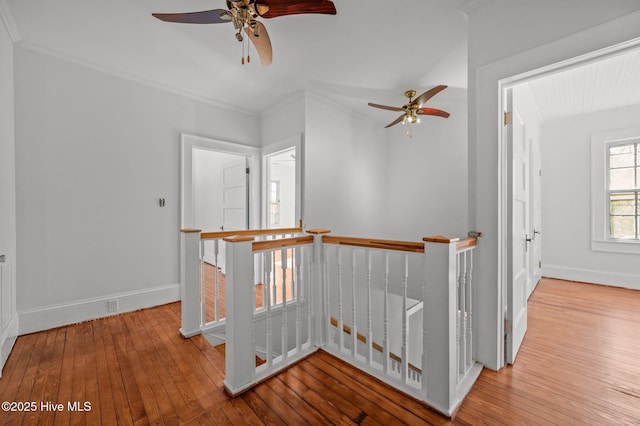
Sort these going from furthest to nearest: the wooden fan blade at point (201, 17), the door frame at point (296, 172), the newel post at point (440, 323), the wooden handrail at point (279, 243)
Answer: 1. the door frame at point (296, 172)
2. the wooden handrail at point (279, 243)
3. the wooden fan blade at point (201, 17)
4. the newel post at point (440, 323)

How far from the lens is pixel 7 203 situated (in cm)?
205

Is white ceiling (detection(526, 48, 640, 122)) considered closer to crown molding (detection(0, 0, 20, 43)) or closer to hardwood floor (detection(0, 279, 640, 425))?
hardwood floor (detection(0, 279, 640, 425))

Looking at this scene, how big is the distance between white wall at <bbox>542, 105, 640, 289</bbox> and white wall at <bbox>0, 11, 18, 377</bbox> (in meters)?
6.59

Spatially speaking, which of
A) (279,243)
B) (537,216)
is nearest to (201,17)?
(279,243)

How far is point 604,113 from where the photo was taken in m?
3.75

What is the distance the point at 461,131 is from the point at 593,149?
226 centimetres

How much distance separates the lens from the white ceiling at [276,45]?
6.21ft

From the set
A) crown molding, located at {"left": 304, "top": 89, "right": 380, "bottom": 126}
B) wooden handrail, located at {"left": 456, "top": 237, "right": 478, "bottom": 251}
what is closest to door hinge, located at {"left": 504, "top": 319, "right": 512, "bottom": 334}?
wooden handrail, located at {"left": 456, "top": 237, "right": 478, "bottom": 251}

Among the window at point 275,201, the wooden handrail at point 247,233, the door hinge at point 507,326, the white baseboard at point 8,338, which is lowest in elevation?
the white baseboard at point 8,338

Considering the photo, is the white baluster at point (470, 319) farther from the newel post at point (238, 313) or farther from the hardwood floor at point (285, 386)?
the newel post at point (238, 313)

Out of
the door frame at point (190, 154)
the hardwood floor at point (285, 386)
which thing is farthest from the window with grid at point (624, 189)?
the door frame at point (190, 154)

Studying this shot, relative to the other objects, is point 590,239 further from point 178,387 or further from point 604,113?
point 178,387

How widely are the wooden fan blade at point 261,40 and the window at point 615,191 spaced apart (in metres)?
4.92

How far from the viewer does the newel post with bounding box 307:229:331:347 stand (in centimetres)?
204
